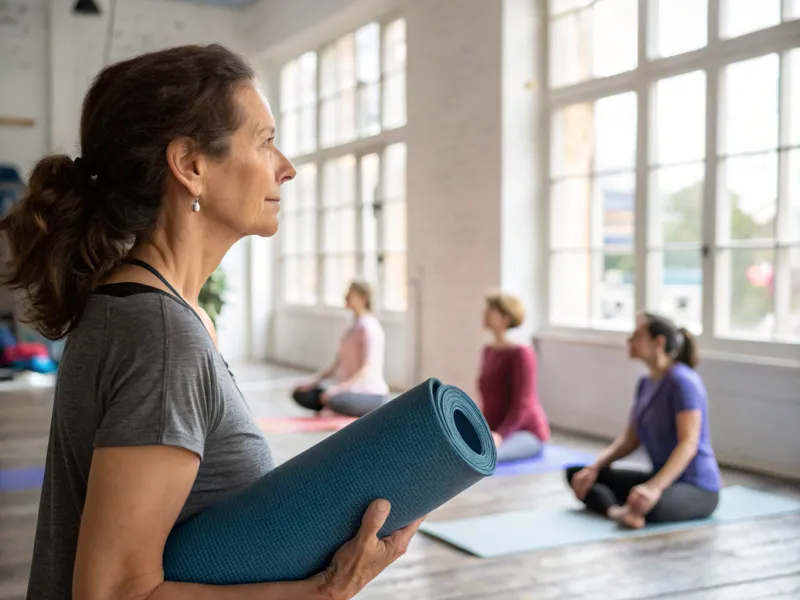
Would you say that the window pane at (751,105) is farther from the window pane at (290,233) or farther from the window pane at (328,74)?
the window pane at (290,233)

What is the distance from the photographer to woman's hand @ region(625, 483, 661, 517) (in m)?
3.76

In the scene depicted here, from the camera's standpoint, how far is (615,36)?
598 centimetres

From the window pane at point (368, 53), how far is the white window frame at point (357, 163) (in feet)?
0.21

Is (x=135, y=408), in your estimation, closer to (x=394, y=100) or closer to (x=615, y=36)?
(x=615, y=36)

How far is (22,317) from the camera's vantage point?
3.72 ft

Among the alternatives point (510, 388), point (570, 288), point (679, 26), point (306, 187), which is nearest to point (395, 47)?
point (306, 187)

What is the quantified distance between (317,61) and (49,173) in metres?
9.57

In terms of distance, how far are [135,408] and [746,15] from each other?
4891mm

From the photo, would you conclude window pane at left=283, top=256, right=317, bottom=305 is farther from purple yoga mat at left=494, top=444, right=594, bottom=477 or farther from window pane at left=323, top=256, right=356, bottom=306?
purple yoga mat at left=494, top=444, right=594, bottom=477

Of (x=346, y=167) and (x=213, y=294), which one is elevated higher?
(x=346, y=167)

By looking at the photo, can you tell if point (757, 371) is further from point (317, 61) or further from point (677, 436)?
point (317, 61)

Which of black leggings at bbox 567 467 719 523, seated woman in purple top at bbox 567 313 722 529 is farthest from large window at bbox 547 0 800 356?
black leggings at bbox 567 467 719 523

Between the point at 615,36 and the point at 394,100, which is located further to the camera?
the point at 394,100

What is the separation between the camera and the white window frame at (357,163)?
8555 mm
